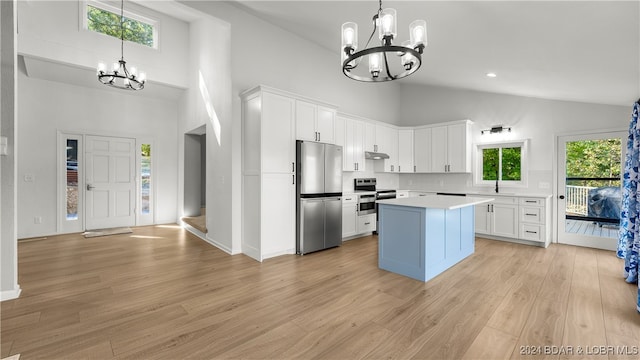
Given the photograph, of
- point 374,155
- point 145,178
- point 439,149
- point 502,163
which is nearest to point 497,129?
point 502,163

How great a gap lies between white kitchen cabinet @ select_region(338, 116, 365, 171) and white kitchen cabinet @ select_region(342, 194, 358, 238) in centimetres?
64

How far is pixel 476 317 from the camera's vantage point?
2248mm

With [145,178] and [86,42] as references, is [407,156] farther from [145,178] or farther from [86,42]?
[86,42]

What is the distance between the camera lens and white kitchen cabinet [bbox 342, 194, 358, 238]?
4859 mm

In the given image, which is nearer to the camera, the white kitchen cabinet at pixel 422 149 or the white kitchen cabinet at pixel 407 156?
the white kitchen cabinet at pixel 422 149

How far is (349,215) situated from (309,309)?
2.70 metres

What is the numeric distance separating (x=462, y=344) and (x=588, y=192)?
181 inches

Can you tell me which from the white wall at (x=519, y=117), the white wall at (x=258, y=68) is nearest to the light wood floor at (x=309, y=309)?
the white wall at (x=258, y=68)

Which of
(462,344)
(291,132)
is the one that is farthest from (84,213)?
(462,344)

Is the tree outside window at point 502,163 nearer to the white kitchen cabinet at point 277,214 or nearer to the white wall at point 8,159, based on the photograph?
the white kitchen cabinet at point 277,214

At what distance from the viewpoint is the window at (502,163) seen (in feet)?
17.1

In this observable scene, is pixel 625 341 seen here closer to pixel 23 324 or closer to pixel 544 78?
pixel 544 78

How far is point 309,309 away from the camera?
238 cm

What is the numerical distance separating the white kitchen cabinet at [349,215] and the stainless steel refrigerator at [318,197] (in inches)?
14.1
